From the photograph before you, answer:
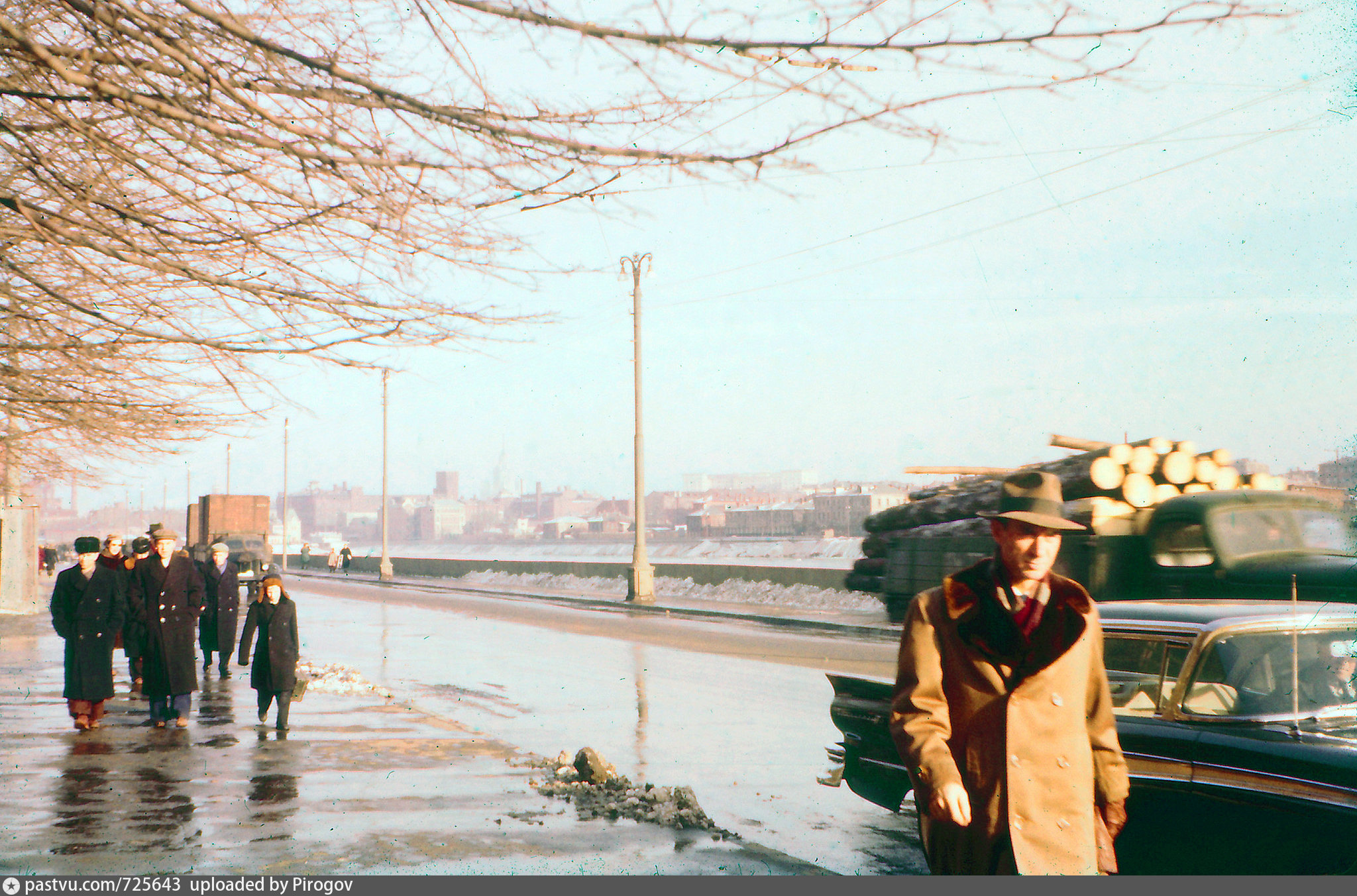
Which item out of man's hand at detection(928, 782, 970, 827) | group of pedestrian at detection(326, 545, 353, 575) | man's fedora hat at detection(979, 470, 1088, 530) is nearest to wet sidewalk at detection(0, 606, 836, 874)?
man's hand at detection(928, 782, 970, 827)

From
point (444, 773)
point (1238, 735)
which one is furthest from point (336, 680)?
point (1238, 735)

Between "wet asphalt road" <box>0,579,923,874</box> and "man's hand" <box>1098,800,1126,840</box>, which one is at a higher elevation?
"man's hand" <box>1098,800,1126,840</box>

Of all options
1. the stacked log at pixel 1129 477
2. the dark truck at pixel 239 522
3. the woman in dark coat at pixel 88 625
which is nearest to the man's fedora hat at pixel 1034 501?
the stacked log at pixel 1129 477

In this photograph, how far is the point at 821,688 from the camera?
12477 millimetres

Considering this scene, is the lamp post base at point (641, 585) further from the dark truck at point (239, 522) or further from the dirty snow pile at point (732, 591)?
the dark truck at point (239, 522)

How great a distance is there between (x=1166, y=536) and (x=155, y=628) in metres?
9.33

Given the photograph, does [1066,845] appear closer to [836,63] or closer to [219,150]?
[836,63]

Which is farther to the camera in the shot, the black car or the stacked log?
the stacked log

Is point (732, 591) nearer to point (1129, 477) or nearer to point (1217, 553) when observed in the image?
point (1129, 477)

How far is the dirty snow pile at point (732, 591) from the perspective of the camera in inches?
1071

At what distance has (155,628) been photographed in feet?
32.3

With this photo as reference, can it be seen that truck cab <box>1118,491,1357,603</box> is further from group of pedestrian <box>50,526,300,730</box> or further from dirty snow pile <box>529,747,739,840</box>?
group of pedestrian <box>50,526,300,730</box>

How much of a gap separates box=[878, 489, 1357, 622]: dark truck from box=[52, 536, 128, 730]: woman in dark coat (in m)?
8.74

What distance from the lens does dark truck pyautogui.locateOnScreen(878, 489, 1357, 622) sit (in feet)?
29.3
